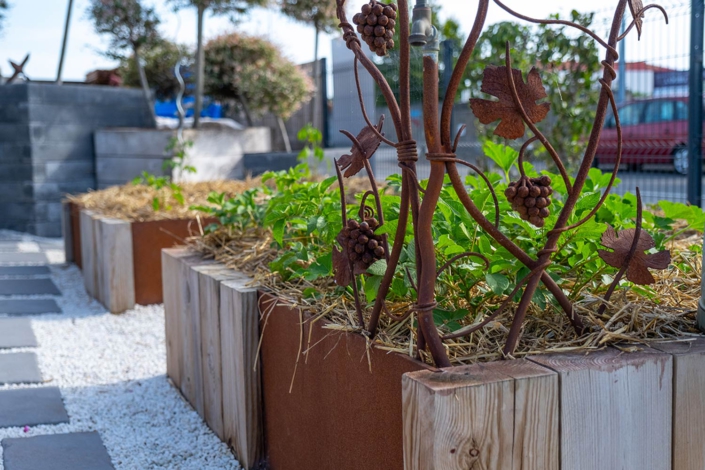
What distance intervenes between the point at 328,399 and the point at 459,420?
58 centimetres

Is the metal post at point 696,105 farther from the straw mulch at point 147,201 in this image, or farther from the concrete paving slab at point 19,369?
the concrete paving slab at point 19,369

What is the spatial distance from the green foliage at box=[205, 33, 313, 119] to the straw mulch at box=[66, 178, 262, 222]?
453 cm

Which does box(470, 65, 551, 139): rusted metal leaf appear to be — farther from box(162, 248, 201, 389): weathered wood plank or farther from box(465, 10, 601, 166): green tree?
box(465, 10, 601, 166): green tree

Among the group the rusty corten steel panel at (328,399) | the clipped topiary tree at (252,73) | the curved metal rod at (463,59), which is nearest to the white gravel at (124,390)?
the rusty corten steel panel at (328,399)

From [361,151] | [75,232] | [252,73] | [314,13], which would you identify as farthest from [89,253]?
[314,13]

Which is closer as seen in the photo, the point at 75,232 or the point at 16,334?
the point at 16,334

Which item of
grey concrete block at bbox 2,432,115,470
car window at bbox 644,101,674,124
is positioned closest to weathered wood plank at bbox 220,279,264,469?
grey concrete block at bbox 2,432,115,470

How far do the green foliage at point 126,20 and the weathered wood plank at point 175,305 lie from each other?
22.9 ft

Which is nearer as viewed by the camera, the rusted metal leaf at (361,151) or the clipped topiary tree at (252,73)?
the rusted metal leaf at (361,151)

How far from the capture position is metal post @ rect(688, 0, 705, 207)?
172 inches

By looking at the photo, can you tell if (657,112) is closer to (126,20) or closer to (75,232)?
(75,232)

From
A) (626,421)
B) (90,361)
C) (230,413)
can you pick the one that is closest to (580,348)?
(626,421)

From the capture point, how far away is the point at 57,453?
7.07 ft

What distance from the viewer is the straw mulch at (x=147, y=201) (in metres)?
4.32
